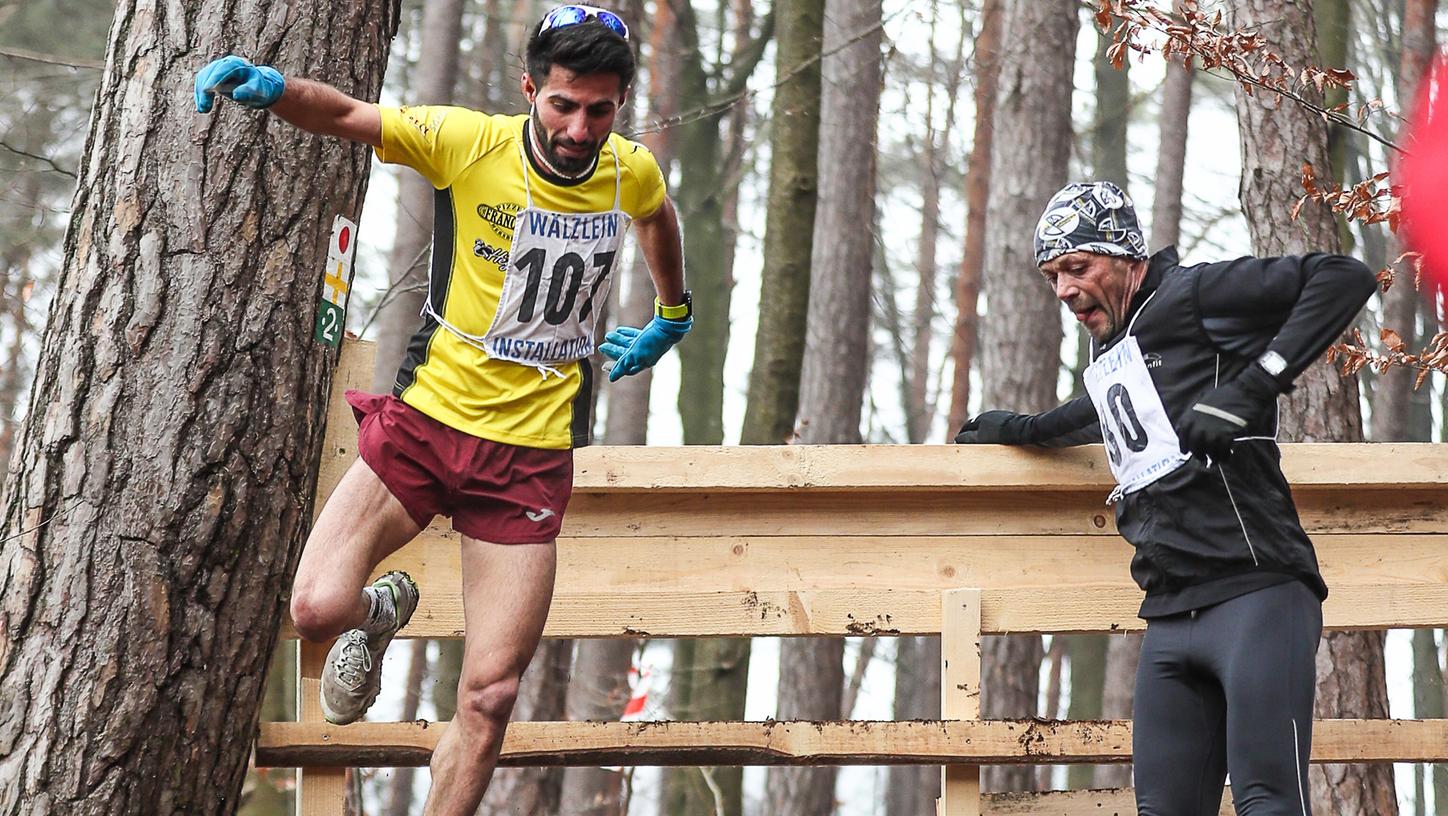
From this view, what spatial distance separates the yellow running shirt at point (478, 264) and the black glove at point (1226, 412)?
5.33 feet

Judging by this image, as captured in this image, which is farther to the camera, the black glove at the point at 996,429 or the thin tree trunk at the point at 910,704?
the thin tree trunk at the point at 910,704

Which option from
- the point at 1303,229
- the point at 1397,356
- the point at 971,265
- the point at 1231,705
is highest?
the point at 971,265

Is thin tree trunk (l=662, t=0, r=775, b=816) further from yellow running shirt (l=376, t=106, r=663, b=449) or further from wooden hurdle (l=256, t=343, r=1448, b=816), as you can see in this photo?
yellow running shirt (l=376, t=106, r=663, b=449)

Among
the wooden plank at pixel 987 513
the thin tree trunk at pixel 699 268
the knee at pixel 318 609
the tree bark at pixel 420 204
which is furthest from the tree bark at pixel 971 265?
the knee at pixel 318 609

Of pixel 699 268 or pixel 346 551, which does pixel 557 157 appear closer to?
pixel 346 551

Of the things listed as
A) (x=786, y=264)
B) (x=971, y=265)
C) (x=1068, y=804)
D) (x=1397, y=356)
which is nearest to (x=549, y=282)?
(x=1068, y=804)

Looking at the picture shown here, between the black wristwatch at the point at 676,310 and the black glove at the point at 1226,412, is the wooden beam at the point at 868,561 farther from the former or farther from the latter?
the black glove at the point at 1226,412

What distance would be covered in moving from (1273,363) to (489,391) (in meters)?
2.00

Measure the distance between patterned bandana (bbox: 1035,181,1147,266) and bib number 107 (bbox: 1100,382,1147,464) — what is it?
0.38 meters

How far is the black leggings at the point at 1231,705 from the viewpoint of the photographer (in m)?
3.43

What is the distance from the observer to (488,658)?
364cm

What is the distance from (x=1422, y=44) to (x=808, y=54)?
5.74 metres

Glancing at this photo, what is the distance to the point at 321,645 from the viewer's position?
4.39 metres

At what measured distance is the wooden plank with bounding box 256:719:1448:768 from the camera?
13.9 ft
